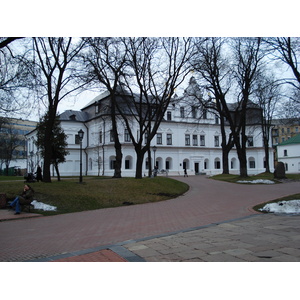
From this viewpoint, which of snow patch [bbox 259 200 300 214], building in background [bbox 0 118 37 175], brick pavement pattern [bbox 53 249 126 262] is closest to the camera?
brick pavement pattern [bbox 53 249 126 262]

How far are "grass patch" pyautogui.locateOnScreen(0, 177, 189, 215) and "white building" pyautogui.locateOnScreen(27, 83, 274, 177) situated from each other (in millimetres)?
31465

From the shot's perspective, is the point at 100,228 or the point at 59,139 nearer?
the point at 100,228

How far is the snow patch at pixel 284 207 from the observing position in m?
11.9

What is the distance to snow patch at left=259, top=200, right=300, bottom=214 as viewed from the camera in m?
11.9

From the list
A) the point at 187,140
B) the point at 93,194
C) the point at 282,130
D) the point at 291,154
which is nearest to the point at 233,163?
the point at 187,140

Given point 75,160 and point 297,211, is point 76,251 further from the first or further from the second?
point 75,160

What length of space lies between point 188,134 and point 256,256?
5832 centimetres

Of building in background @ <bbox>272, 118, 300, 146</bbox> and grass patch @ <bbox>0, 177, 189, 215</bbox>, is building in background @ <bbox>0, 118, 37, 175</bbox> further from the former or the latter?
building in background @ <bbox>272, 118, 300, 146</bbox>

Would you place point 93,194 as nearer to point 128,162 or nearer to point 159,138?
point 128,162

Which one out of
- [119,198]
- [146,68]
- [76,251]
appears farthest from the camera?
[146,68]

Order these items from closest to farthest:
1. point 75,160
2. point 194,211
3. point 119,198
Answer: point 194,211
point 119,198
point 75,160

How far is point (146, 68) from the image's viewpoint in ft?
87.5

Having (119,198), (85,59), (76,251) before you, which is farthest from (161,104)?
(76,251)

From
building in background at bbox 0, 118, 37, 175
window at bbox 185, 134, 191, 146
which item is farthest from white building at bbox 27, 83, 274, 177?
building in background at bbox 0, 118, 37, 175
